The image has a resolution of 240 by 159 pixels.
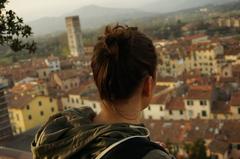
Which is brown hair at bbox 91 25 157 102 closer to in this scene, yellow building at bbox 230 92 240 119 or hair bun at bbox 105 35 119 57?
hair bun at bbox 105 35 119 57

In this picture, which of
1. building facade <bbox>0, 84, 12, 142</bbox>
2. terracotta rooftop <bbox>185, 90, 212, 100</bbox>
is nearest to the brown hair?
building facade <bbox>0, 84, 12, 142</bbox>

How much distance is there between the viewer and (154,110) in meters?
16.5

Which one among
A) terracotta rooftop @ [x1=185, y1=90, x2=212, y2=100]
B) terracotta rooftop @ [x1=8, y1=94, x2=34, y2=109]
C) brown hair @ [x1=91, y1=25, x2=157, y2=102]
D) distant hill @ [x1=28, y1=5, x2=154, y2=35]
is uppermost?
brown hair @ [x1=91, y1=25, x2=157, y2=102]

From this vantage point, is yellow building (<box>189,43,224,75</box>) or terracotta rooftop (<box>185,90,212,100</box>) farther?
yellow building (<box>189,43,224,75</box>)

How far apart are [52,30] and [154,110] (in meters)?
88.2

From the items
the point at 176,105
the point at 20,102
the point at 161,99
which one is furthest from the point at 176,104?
the point at 20,102

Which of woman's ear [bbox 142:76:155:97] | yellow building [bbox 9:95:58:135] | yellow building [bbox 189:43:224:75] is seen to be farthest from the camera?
yellow building [bbox 189:43:224:75]

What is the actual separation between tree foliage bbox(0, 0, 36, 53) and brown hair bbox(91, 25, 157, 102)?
1359mm

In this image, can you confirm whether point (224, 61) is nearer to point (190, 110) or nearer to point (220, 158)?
point (190, 110)

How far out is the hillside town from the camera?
1108cm

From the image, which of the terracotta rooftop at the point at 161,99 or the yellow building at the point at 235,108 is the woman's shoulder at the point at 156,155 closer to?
the yellow building at the point at 235,108

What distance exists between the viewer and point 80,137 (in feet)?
2.96

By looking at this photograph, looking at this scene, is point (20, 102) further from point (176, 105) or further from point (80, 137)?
point (80, 137)

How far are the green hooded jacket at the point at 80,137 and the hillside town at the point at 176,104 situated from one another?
1.06m
